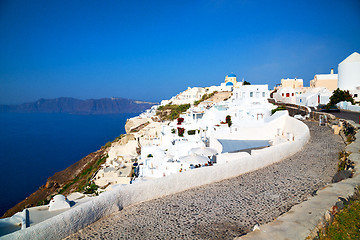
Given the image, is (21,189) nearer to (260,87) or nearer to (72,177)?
(72,177)

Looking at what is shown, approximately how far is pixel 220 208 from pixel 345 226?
6.71 ft

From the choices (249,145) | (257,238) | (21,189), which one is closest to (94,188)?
(249,145)

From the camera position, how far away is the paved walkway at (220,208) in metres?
3.73

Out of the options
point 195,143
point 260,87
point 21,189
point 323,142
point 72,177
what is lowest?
point 21,189

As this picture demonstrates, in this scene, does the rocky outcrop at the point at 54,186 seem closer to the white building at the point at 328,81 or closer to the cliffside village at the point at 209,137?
A: the cliffside village at the point at 209,137

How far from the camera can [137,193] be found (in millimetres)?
4801

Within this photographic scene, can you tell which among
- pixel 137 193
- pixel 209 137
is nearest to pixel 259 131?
pixel 209 137

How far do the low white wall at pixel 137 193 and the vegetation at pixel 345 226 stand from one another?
118 inches

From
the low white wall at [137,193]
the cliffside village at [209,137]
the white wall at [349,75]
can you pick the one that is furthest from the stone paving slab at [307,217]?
the white wall at [349,75]

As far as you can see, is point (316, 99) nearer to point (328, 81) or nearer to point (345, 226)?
A: point (328, 81)

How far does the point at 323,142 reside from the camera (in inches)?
405

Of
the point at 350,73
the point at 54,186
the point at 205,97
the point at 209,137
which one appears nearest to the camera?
the point at 209,137

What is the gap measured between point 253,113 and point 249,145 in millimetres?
8139

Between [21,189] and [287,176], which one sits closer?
[287,176]
